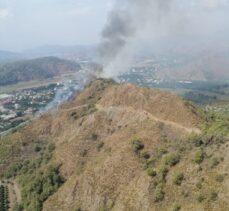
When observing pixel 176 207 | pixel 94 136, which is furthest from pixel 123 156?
pixel 176 207

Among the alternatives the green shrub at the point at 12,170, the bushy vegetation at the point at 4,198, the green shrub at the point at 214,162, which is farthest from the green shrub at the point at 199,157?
the green shrub at the point at 12,170

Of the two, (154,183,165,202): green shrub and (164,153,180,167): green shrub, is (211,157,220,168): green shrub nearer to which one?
(164,153,180,167): green shrub

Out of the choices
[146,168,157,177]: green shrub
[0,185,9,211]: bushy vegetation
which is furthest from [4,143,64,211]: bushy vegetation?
[146,168,157,177]: green shrub

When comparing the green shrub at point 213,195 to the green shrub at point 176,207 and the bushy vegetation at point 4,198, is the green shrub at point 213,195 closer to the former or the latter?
the green shrub at point 176,207

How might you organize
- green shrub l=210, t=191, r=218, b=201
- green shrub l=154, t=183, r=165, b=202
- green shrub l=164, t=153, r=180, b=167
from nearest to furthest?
green shrub l=210, t=191, r=218, b=201
green shrub l=154, t=183, r=165, b=202
green shrub l=164, t=153, r=180, b=167

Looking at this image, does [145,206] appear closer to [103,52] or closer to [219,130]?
[219,130]

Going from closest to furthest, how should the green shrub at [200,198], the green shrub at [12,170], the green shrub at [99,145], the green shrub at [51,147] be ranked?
the green shrub at [200,198] < the green shrub at [99,145] < the green shrub at [12,170] < the green shrub at [51,147]

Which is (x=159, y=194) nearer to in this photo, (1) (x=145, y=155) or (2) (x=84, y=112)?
(1) (x=145, y=155)

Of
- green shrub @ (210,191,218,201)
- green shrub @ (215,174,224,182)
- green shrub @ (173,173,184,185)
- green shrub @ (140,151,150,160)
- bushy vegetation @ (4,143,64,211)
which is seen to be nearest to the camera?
green shrub @ (210,191,218,201)
